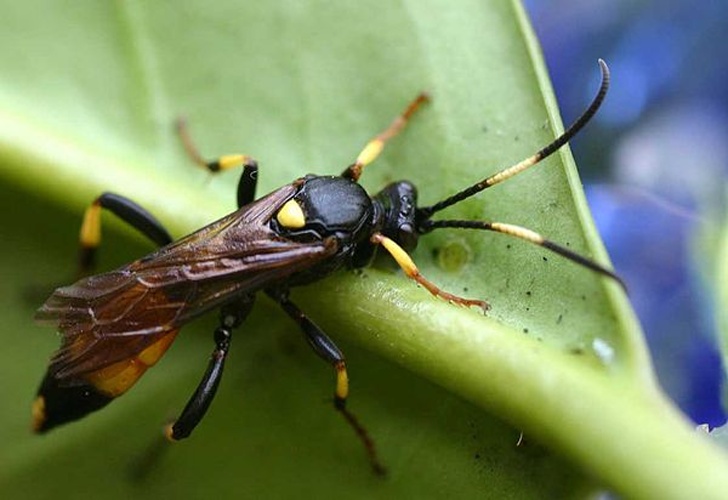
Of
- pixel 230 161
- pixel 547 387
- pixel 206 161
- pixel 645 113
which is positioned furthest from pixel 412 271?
pixel 645 113

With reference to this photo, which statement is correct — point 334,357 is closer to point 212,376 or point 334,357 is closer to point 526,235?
point 212,376

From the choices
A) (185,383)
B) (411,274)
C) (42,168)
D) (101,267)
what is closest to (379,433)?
(411,274)

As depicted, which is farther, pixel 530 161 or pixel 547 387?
pixel 530 161

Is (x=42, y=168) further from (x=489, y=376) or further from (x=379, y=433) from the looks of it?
(x=489, y=376)

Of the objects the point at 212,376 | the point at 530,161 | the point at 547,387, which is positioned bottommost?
the point at 212,376

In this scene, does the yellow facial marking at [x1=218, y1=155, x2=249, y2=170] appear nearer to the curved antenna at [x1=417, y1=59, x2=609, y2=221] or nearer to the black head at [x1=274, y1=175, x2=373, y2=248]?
the black head at [x1=274, y1=175, x2=373, y2=248]

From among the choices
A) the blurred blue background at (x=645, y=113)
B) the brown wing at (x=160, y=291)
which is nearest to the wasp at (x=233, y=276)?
the brown wing at (x=160, y=291)

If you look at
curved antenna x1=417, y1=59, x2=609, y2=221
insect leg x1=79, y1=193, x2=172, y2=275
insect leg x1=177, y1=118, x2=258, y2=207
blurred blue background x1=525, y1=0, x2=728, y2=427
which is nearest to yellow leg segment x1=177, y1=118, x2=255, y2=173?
insect leg x1=177, y1=118, x2=258, y2=207
